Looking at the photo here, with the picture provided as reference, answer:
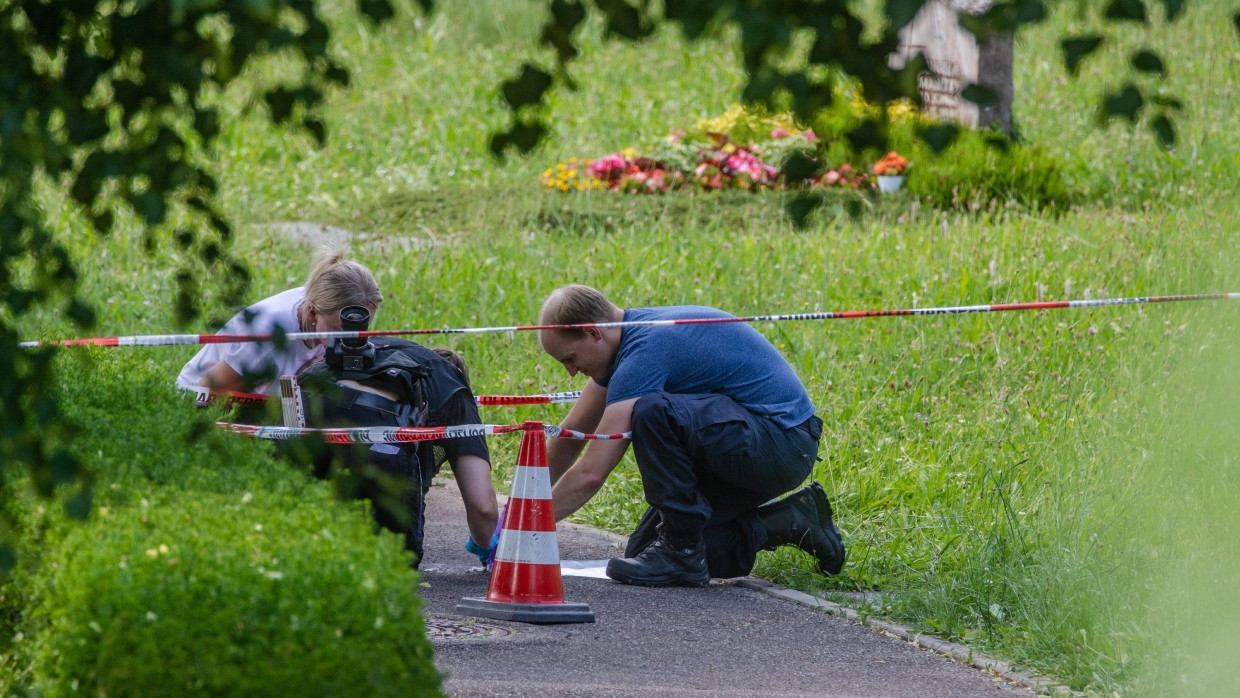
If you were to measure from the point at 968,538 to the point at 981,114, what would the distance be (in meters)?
9.34

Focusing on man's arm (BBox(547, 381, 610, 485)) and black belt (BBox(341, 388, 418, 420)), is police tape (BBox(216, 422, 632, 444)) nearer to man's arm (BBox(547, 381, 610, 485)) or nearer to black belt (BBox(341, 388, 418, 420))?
black belt (BBox(341, 388, 418, 420))

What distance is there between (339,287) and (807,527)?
2.16 metres

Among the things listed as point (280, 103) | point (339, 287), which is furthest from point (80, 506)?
point (339, 287)

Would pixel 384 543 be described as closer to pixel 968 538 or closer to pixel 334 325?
pixel 334 325

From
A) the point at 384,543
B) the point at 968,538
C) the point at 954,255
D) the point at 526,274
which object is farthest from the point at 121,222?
the point at 384,543

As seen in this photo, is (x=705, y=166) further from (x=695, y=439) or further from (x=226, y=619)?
(x=226, y=619)

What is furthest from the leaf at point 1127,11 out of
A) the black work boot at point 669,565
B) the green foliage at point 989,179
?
the green foliage at point 989,179

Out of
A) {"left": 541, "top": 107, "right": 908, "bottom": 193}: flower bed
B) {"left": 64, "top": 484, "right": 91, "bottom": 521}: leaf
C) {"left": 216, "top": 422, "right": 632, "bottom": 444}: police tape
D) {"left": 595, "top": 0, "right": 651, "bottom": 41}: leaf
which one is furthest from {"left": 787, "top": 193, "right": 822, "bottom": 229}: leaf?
{"left": 541, "top": 107, "right": 908, "bottom": 193}: flower bed

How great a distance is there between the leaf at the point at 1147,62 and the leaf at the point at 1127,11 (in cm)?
5

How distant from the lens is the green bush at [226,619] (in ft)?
8.93

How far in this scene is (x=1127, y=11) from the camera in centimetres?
228

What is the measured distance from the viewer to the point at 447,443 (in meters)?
5.83

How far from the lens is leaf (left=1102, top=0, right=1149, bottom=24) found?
2256 millimetres

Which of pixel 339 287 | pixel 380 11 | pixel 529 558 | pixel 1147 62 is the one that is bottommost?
pixel 529 558
